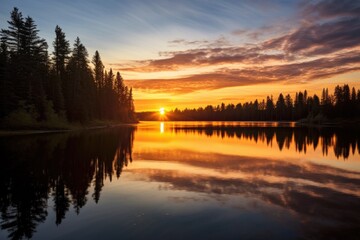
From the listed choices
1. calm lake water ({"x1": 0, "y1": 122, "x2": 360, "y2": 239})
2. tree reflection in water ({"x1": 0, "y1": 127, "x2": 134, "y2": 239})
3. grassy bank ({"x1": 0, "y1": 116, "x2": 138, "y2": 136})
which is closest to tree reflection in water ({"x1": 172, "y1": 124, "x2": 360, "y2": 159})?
calm lake water ({"x1": 0, "y1": 122, "x2": 360, "y2": 239})

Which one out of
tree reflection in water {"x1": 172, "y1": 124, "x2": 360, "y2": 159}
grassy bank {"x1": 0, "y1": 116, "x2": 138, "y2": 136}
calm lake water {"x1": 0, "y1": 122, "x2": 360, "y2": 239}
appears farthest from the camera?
grassy bank {"x1": 0, "y1": 116, "x2": 138, "y2": 136}

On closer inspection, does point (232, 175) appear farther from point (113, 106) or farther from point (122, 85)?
point (122, 85)

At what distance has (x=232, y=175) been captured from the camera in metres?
19.0

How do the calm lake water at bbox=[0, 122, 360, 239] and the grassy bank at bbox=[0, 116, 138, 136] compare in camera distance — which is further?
the grassy bank at bbox=[0, 116, 138, 136]

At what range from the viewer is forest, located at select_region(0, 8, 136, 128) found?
53344 mm

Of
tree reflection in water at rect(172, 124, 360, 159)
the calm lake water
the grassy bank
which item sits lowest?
the calm lake water

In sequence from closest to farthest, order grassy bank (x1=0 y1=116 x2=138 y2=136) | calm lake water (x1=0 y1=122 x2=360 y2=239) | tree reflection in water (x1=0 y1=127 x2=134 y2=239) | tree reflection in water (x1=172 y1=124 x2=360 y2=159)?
calm lake water (x1=0 y1=122 x2=360 y2=239) → tree reflection in water (x1=0 y1=127 x2=134 y2=239) → tree reflection in water (x1=172 y1=124 x2=360 y2=159) → grassy bank (x1=0 y1=116 x2=138 y2=136)

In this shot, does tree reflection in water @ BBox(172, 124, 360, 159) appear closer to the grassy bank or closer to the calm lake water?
the calm lake water

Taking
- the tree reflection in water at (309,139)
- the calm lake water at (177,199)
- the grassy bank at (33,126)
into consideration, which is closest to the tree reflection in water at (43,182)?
the calm lake water at (177,199)

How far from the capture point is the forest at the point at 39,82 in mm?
53344

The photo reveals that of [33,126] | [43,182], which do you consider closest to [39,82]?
[33,126]

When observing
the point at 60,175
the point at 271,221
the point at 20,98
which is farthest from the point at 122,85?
the point at 271,221

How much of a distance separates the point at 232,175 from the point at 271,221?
27.8ft

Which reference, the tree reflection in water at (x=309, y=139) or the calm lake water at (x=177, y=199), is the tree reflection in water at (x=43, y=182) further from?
the tree reflection in water at (x=309, y=139)
